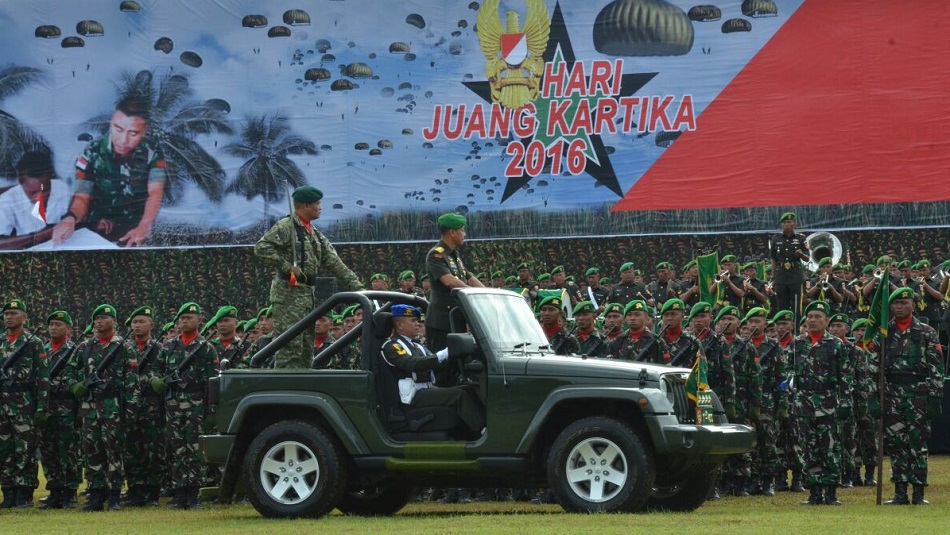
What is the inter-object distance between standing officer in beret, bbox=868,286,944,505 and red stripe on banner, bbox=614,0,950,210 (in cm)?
1276

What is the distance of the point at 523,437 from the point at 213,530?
246 cm

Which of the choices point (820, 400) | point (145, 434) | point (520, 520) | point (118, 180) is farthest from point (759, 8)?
point (520, 520)

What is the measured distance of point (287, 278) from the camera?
1416cm

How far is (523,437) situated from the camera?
489 inches

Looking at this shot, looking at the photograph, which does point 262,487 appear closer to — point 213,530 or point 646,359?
point 213,530

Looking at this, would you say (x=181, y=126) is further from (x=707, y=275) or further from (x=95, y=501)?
(x=95, y=501)

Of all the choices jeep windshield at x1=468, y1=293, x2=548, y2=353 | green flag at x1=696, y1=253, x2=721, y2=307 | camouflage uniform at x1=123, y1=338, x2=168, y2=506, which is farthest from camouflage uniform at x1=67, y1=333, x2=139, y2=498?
green flag at x1=696, y1=253, x2=721, y2=307

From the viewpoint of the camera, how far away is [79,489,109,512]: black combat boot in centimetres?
1597

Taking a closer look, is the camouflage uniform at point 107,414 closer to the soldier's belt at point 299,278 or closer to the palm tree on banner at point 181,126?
the soldier's belt at point 299,278

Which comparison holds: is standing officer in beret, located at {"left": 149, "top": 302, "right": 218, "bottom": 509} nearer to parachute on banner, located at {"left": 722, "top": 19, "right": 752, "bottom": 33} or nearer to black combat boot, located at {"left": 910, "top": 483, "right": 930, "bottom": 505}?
black combat boot, located at {"left": 910, "top": 483, "right": 930, "bottom": 505}

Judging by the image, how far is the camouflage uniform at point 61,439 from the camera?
54.2 feet

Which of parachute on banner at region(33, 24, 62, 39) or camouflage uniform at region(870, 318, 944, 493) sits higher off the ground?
parachute on banner at region(33, 24, 62, 39)

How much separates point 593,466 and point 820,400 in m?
3.96

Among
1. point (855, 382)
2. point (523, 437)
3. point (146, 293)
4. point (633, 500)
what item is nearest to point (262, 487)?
point (523, 437)
